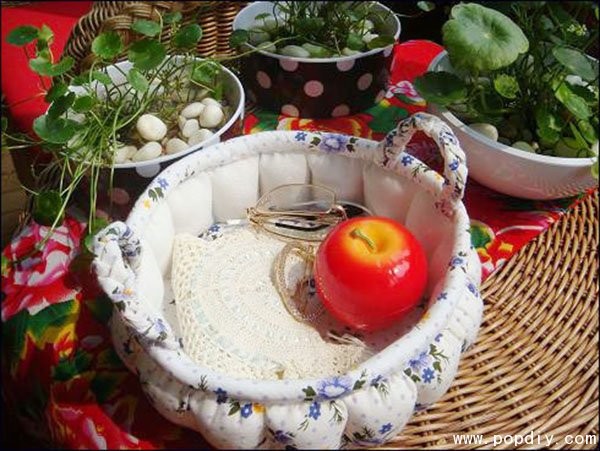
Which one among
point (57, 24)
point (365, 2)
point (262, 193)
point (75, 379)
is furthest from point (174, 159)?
point (57, 24)

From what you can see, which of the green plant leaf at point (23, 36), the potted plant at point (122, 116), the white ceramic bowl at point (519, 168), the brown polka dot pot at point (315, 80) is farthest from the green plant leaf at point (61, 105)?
the white ceramic bowl at point (519, 168)

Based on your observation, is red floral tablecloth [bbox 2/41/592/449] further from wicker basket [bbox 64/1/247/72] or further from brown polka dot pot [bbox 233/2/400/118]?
wicker basket [bbox 64/1/247/72]

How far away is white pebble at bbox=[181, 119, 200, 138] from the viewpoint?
1.82 ft

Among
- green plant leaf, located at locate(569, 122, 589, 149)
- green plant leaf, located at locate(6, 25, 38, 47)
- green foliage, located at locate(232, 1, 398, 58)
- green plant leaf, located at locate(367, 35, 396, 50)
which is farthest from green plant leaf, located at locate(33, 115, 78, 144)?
green plant leaf, located at locate(569, 122, 589, 149)

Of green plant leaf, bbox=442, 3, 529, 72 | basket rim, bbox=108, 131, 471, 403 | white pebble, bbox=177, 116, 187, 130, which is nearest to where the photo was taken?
basket rim, bbox=108, 131, 471, 403

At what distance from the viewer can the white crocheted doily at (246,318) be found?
17.2 inches

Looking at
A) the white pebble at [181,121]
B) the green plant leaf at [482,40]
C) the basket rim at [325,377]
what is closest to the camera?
the basket rim at [325,377]

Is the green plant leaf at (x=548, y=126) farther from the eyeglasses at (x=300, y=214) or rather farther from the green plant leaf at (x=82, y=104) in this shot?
the green plant leaf at (x=82, y=104)

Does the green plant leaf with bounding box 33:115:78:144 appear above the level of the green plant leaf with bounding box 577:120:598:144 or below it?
below

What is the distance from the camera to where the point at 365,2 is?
0.69 metres

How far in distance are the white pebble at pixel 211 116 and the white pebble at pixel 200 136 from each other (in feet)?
0.04

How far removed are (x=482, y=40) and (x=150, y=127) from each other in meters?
0.30

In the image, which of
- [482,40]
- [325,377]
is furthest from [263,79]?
[325,377]

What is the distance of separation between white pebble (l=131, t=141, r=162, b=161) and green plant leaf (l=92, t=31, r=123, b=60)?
86 mm
